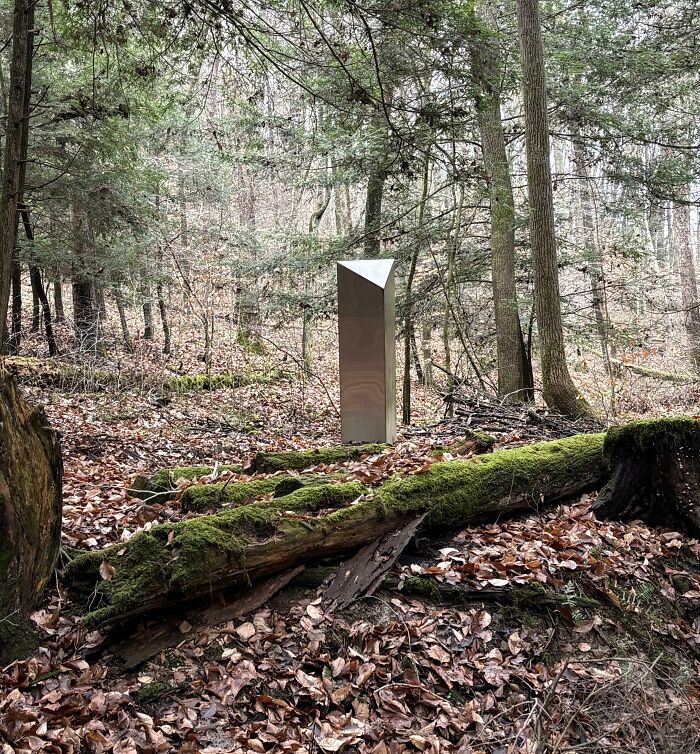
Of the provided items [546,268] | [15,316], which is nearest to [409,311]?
[546,268]

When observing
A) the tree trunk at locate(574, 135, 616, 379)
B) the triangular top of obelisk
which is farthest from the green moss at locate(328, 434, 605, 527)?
the tree trunk at locate(574, 135, 616, 379)

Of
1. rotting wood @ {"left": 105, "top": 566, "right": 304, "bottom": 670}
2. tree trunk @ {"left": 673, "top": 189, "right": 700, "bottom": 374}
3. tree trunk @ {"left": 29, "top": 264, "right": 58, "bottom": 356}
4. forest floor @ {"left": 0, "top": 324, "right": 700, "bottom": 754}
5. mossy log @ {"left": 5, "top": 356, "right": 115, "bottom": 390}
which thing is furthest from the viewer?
tree trunk @ {"left": 673, "top": 189, "right": 700, "bottom": 374}

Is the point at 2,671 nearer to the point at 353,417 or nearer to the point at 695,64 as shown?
the point at 353,417

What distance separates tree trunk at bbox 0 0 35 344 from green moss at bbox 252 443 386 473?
147 inches

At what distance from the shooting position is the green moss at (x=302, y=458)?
216 inches

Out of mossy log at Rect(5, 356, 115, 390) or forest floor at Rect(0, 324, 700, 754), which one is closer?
forest floor at Rect(0, 324, 700, 754)

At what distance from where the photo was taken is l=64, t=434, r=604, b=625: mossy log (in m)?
3.22

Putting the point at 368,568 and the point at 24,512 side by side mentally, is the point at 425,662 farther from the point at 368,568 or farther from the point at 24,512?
the point at 24,512

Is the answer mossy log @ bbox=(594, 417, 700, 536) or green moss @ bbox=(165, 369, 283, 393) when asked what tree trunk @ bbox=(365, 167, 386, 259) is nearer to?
green moss @ bbox=(165, 369, 283, 393)

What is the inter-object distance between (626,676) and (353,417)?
4067 mm

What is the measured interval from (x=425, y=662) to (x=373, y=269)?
174 inches

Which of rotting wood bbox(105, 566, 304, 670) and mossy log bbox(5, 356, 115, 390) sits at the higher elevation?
mossy log bbox(5, 356, 115, 390)

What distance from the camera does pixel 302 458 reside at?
18.6 feet

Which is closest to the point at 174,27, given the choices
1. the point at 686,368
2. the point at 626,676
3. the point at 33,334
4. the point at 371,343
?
the point at 371,343
